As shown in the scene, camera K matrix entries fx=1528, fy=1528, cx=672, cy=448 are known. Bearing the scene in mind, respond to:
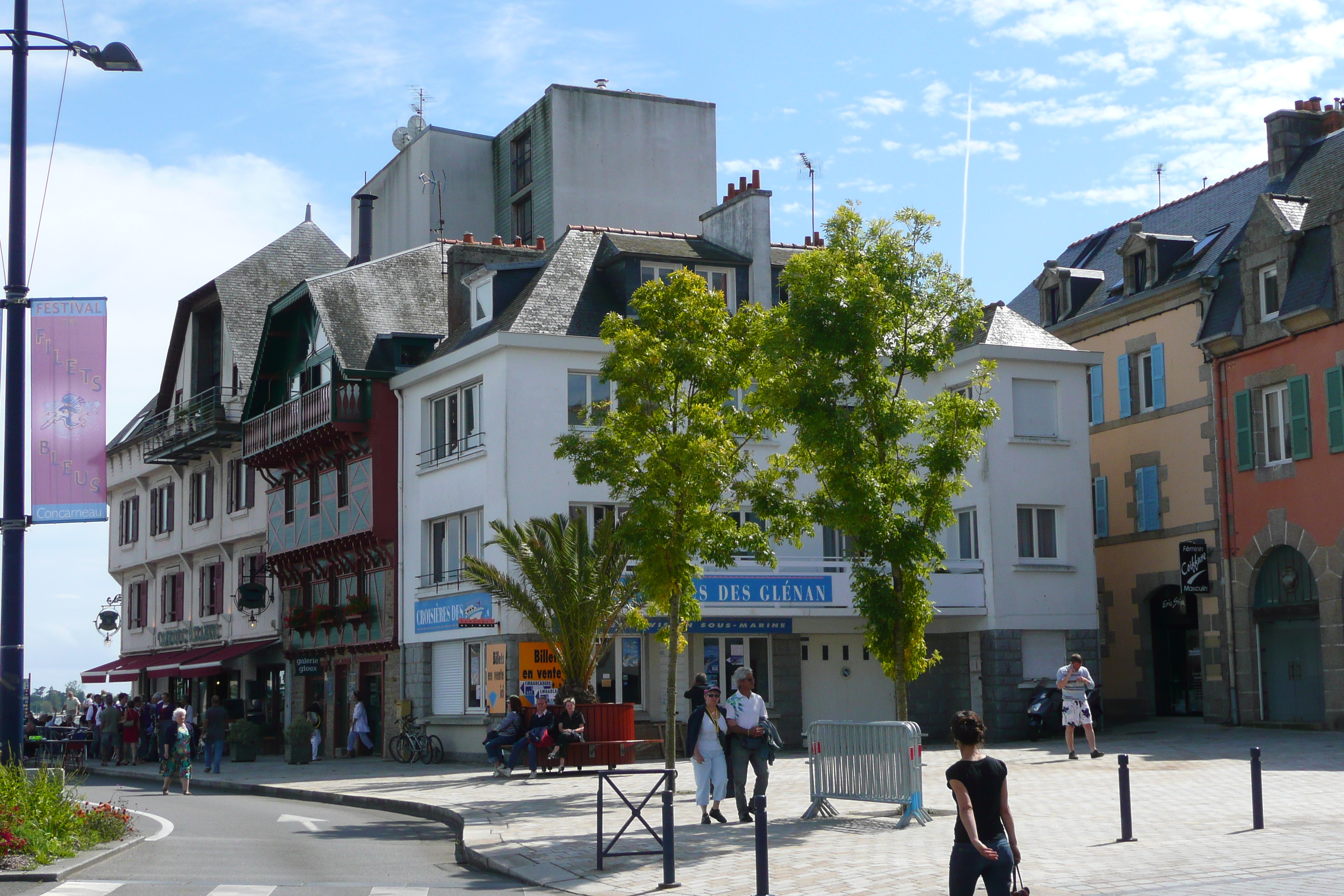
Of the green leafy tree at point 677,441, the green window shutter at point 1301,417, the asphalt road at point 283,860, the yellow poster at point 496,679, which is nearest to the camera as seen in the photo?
the asphalt road at point 283,860

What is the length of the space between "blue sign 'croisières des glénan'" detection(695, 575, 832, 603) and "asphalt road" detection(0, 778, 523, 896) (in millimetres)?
9913

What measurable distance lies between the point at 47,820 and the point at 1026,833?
883 cm

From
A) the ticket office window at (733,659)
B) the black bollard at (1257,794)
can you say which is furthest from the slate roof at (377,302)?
the black bollard at (1257,794)

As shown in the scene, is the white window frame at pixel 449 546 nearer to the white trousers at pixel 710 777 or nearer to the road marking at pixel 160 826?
the road marking at pixel 160 826

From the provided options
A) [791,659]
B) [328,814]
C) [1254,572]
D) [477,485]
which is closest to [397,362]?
[477,485]

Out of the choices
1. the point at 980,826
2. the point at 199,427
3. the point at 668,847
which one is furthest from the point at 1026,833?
the point at 199,427

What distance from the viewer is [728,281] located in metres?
33.5

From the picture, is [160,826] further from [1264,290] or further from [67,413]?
[1264,290]

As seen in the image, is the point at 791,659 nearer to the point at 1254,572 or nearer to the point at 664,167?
the point at 1254,572

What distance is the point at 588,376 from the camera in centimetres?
3088

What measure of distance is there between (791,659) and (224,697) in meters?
18.6

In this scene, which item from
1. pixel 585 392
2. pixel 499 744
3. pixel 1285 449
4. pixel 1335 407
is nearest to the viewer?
pixel 499 744

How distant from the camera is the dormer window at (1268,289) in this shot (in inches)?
1160

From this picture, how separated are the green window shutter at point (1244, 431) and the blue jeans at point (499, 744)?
1541 centimetres
